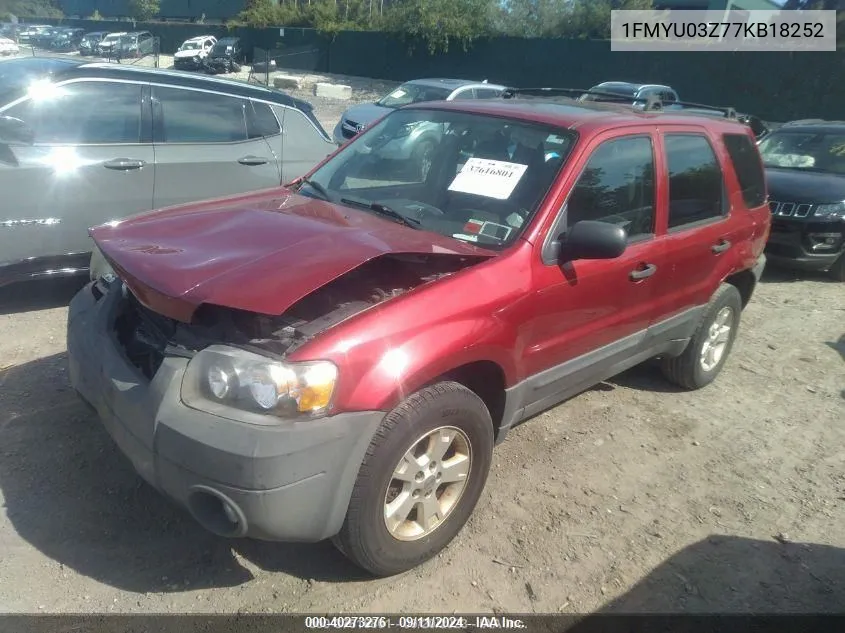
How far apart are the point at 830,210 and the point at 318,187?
630 centimetres

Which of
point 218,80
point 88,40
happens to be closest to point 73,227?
point 218,80

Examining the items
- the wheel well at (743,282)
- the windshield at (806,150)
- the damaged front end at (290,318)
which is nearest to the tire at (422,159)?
the damaged front end at (290,318)

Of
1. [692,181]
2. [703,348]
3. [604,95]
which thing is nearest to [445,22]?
[604,95]

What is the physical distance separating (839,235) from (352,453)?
722 cm

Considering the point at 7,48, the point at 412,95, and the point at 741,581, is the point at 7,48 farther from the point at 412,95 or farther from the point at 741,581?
the point at 741,581

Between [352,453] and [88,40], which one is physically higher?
[88,40]

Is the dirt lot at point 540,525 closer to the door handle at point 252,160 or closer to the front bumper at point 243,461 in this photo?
the front bumper at point 243,461

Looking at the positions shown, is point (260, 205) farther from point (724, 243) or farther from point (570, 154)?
point (724, 243)

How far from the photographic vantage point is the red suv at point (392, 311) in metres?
2.44

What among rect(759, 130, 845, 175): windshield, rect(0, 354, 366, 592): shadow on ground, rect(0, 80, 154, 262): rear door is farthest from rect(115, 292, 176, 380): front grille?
rect(759, 130, 845, 175): windshield

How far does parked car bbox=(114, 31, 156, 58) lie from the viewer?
36466mm

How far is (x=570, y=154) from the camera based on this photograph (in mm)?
3379

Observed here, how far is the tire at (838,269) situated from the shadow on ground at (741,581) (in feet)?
18.3

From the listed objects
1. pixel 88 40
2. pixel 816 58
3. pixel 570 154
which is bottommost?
pixel 570 154
